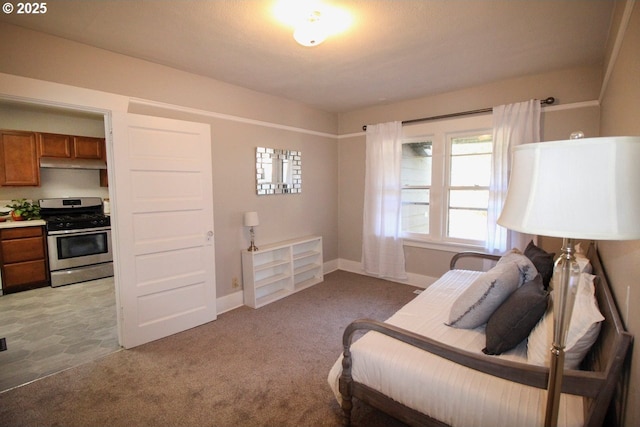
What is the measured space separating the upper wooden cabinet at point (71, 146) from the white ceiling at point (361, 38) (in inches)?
121

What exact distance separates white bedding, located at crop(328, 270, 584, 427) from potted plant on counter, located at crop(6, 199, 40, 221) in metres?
5.24

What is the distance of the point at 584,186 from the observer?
801mm

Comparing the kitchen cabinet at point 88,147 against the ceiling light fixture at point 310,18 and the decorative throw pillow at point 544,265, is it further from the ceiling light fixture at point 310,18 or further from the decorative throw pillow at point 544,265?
the decorative throw pillow at point 544,265

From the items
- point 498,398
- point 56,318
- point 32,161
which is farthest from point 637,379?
point 32,161

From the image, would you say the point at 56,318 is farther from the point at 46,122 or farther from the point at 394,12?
the point at 394,12

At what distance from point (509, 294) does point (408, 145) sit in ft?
9.53

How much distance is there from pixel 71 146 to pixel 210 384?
15.3ft

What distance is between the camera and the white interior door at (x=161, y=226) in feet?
8.56

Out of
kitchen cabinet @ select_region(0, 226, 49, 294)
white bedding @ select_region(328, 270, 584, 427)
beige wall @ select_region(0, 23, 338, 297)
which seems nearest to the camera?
white bedding @ select_region(328, 270, 584, 427)

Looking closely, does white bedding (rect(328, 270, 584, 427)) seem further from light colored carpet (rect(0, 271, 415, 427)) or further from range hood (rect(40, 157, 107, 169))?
range hood (rect(40, 157, 107, 169))

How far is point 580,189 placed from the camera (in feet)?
2.64

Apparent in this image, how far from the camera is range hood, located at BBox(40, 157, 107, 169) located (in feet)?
14.9

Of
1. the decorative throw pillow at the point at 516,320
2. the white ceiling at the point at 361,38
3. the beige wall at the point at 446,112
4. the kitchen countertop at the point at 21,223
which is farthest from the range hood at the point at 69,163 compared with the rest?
the decorative throw pillow at the point at 516,320

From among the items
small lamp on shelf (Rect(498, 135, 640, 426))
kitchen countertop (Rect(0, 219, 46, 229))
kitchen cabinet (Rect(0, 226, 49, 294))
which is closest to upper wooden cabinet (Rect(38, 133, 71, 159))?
kitchen countertop (Rect(0, 219, 46, 229))
